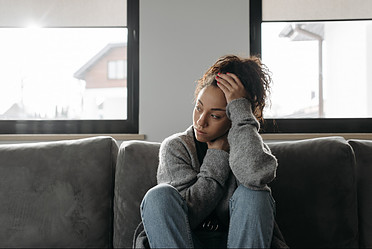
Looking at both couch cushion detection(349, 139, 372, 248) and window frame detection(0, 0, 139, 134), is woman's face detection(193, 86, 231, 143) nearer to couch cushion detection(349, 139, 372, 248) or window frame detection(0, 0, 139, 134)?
couch cushion detection(349, 139, 372, 248)

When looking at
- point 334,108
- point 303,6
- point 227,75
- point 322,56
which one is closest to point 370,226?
point 227,75

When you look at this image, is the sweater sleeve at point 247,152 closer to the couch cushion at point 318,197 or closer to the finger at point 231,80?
the finger at point 231,80

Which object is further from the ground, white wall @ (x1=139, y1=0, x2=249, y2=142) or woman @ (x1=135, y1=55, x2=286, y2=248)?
white wall @ (x1=139, y1=0, x2=249, y2=142)

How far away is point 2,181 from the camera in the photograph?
169 cm

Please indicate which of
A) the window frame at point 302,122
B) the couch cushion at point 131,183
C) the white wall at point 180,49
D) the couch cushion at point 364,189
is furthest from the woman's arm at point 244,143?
the window frame at point 302,122

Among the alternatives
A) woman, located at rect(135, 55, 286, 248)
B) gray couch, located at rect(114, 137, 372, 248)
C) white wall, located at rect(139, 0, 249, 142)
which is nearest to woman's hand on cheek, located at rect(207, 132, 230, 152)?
woman, located at rect(135, 55, 286, 248)

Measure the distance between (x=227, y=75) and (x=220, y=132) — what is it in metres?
0.23

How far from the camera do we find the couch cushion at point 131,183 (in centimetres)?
161

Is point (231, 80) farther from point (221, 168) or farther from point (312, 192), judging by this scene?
point (312, 192)

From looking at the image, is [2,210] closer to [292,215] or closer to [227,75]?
[227,75]

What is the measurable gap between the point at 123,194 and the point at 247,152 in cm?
55

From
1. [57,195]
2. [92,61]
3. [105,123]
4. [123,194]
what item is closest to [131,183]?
[123,194]

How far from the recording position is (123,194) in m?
1.65

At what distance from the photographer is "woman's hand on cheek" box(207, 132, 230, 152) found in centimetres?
158
